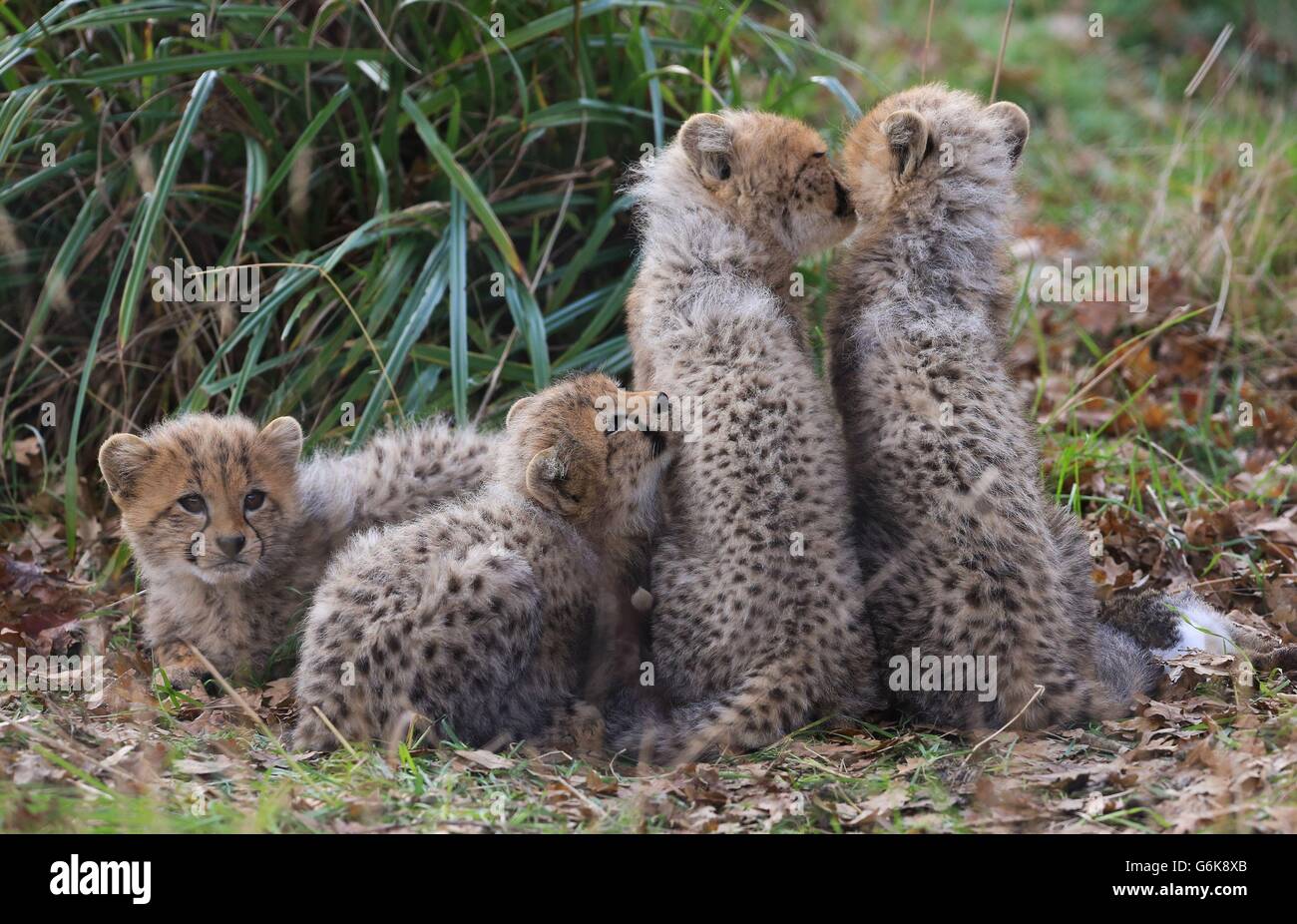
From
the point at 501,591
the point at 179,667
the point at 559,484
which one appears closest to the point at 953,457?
the point at 559,484

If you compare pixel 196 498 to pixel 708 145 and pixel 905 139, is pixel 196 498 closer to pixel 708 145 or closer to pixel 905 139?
pixel 708 145

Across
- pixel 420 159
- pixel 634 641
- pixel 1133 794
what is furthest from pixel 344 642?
pixel 420 159

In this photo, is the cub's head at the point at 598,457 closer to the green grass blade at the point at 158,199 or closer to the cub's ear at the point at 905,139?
the cub's ear at the point at 905,139

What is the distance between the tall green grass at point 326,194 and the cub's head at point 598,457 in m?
0.92

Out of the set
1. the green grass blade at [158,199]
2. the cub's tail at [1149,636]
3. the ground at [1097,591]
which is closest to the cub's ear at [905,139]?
the ground at [1097,591]

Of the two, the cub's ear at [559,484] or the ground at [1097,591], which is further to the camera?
the cub's ear at [559,484]

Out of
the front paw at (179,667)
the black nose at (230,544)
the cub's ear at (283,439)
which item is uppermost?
the cub's ear at (283,439)

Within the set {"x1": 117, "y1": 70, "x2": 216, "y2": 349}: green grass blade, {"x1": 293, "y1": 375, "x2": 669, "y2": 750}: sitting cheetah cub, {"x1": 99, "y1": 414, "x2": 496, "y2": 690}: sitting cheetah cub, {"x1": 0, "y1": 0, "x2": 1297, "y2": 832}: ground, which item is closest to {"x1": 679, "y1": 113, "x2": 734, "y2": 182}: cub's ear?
{"x1": 293, "y1": 375, "x2": 669, "y2": 750}: sitting cheetah cub

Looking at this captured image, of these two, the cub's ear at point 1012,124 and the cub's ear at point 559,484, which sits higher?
the cub's ear at point 1012,124

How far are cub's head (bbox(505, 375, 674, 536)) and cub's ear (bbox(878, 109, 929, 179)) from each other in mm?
1131

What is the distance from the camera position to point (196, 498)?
4.52 meters

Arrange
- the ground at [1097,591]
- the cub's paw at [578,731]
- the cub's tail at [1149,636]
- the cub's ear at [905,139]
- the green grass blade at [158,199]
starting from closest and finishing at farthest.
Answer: the ground at [1097,591], the cub's paw at [578,731], the cub's tail at [1149,636], the cub's ear at [905,139], the green grass blade at [158,199]

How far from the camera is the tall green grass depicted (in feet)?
17.6

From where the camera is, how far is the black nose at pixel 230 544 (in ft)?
14.6
